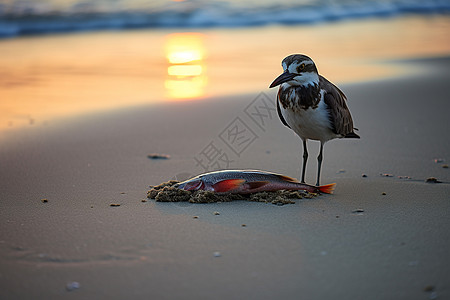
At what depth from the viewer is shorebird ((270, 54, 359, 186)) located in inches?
169

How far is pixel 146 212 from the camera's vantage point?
401cm

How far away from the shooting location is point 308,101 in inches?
173

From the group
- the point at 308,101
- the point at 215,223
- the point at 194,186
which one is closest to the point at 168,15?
the point at 308,101

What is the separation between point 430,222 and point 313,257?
3.33 ft

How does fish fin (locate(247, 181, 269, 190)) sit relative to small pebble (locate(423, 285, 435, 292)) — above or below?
above

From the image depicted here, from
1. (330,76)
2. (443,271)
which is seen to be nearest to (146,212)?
(443,271)

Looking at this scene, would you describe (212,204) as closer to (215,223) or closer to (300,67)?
(215,223)

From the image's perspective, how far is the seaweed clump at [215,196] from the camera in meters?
4.18

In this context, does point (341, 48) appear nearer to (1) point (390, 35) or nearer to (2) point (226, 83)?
(1) point (390, 35)

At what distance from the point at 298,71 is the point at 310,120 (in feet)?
1.39

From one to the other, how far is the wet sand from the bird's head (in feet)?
3.05

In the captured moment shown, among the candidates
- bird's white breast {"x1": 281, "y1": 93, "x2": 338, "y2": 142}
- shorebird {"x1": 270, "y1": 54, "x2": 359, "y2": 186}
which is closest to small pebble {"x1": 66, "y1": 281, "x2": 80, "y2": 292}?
shorebird {"x1": 270, "y1": 54, "x2": 359, "y2": 186}

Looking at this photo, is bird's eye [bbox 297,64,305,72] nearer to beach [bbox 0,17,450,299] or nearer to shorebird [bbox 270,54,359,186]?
shorebird [bbox 270,54,359,186]

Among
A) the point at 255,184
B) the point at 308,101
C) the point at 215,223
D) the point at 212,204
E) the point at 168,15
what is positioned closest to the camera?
the point at 215,223
